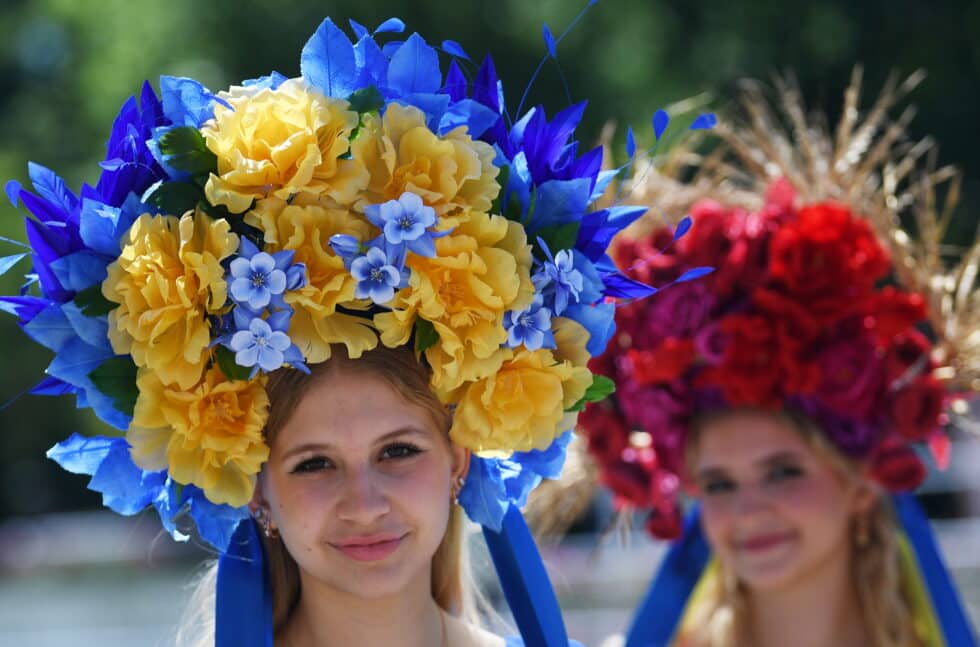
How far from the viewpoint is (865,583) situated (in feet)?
14.4

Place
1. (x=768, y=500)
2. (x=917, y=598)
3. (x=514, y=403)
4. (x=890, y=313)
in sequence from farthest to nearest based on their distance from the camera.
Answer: (x=917, y=598), (x=890, y=313), (x=768, y=500), (x=514, y=403)

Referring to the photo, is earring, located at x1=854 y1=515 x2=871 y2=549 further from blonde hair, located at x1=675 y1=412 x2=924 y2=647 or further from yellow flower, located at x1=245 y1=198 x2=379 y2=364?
yellow flower, located at x1=245 y1=198 x2=379 y2=364

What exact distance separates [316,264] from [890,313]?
2184mm

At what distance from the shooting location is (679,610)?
447cm

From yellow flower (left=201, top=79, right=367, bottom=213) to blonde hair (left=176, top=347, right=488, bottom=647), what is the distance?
362 mm

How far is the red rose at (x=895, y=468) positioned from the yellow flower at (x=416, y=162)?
2088 mm

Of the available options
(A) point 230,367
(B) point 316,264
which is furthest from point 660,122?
(A) point 230,367

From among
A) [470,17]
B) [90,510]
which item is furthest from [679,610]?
[90,510]

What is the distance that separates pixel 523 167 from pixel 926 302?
84.1 inches

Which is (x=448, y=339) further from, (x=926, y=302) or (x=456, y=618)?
(x=926, y=302)

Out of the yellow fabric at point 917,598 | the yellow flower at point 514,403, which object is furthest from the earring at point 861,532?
the yellow flower at point 514,403

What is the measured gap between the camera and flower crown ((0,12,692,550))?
2609mm

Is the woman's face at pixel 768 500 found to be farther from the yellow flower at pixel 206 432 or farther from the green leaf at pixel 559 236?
the yellow flower at pixel 206 432

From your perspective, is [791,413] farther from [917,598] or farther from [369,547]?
[369,547]
